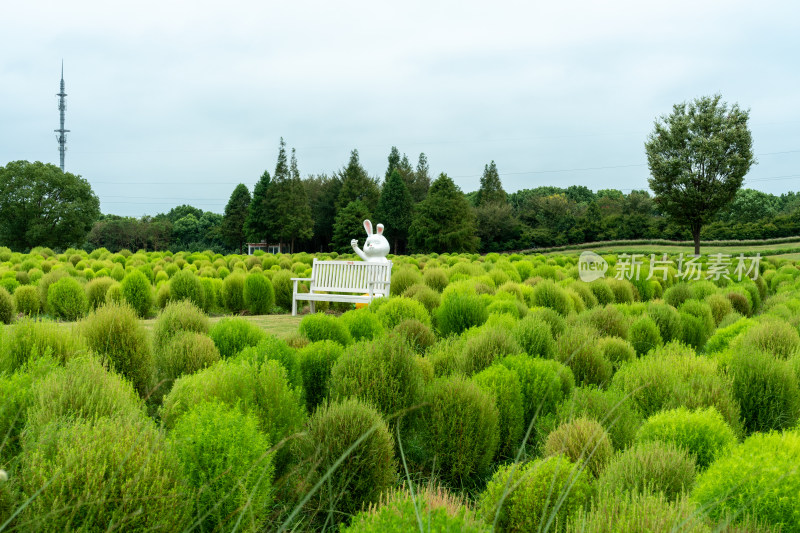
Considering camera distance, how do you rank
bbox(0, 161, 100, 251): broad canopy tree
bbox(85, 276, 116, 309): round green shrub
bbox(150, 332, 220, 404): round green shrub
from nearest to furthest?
bbox(150, 332, 220, 404): round green shrub → bbox(85, 276, 116, 309): round green shrub → bbox(0, 161, 100, 251): broad canopy tree

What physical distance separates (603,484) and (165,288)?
916cm

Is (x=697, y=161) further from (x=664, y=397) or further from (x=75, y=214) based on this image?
(x=75, y=214)

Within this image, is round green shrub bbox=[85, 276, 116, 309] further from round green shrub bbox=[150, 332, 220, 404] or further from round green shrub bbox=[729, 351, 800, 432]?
round green shrub bbox=[729, 351, 800, 432]

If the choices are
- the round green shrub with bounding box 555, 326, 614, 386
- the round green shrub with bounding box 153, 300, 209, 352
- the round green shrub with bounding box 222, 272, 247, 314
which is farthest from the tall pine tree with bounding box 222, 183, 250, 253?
the round green shrub with bounding box 555, 326, 614, 386

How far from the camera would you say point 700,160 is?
1277 inches

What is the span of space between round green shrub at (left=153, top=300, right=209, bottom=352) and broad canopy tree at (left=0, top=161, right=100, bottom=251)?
43.9 meters

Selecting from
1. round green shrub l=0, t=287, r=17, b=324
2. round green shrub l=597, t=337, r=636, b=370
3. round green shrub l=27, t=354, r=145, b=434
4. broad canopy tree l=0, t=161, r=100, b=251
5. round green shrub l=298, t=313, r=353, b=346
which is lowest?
round green shrub l=0, t=287, r=17, b=324

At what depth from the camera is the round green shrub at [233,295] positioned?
36.4ft

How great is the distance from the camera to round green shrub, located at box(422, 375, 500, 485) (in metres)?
3.50

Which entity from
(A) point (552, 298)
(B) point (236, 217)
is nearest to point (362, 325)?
(A) point (552, 298)

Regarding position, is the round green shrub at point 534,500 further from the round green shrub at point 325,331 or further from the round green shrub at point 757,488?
the round green shrub at point 325,331

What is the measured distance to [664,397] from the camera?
13.3ft

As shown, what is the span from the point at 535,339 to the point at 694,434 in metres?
2.21

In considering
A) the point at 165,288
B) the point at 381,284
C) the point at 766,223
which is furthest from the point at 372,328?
the point at 766,223
